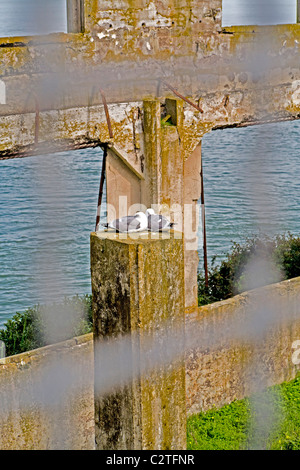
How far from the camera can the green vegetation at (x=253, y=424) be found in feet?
15.2

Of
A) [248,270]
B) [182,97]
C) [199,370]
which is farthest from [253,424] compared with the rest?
[182,97]

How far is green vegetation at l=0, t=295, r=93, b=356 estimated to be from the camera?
4.94 m

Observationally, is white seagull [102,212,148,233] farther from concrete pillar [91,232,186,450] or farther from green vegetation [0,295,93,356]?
green vegetation [0,295,93,356]

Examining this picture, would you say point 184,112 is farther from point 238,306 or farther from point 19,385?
point 19,385

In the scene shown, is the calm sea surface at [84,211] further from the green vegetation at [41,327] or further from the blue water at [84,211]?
the green vegetation at [41,327]

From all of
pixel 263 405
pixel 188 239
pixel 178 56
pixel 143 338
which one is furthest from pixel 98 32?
pixel 143 338

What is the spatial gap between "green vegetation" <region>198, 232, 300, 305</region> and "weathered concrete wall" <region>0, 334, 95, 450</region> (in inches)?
59.2

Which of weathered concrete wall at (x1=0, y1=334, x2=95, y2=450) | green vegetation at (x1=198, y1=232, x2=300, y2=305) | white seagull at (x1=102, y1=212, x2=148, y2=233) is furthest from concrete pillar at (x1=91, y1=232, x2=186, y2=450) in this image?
green vegetation at (x1=198, y1=232, x2=300, y2=305)

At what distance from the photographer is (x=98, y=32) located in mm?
4250

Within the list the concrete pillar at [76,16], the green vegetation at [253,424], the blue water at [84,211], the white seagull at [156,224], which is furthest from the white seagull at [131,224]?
the blue water at [84,211]

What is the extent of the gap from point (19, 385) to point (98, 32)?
1.77 metres

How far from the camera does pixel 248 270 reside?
5.98m

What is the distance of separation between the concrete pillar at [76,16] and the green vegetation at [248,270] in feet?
7.01

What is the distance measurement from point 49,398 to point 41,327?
0.97 m
